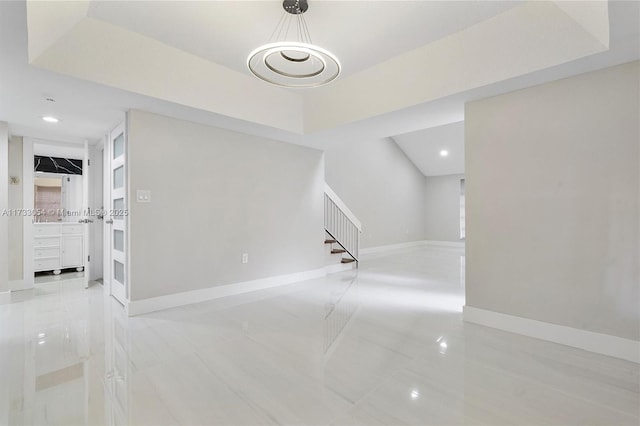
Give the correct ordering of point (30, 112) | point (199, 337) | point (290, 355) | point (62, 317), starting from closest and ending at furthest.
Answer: point (290, 355) → point (199, 337) → point (62, 317) → point (30, 112)

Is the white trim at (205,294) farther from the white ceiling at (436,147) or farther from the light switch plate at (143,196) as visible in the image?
the white ceiling at (436,147)

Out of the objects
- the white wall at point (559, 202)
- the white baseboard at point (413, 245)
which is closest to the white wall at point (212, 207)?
the white wall at point (559, 202)

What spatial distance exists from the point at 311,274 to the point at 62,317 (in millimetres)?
3194

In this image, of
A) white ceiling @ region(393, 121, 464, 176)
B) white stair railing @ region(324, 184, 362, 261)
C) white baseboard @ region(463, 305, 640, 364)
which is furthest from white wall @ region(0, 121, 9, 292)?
white ceiling @ region(393, 121, 464, 176)

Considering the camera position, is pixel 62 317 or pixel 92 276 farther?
pixel 92 276

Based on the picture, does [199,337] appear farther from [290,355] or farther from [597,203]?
[597,203]

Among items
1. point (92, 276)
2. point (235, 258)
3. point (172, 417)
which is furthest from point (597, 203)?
point (92, 276)

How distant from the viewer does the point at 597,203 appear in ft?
7.80

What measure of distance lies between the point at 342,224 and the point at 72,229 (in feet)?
16.3

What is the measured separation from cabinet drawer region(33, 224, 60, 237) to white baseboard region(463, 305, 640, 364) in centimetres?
649

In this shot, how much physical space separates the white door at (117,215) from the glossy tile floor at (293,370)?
424 mm

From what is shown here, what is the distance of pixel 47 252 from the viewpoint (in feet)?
16.8

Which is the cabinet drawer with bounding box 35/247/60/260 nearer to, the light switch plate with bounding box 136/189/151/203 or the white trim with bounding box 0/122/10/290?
Answer: the white trim with bounding box 0/122/10/290

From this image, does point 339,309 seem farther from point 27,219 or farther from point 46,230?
point 46,230
